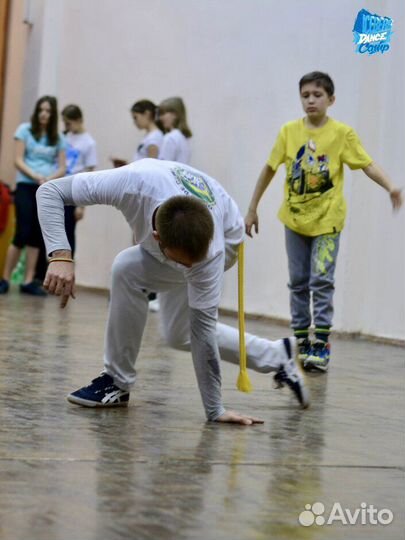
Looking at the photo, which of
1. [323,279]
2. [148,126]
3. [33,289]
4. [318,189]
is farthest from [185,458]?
[33,289]

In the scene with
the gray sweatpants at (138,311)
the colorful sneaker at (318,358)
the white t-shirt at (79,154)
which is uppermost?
the white t-shirt at (79,154)

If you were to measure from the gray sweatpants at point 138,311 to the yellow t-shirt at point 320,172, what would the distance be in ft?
6.94

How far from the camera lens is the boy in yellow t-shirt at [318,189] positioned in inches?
290

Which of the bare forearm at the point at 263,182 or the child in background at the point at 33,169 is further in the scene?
the child in background at the point at 33,169

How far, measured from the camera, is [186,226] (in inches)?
175

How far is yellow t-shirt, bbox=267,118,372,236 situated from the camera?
7379mm

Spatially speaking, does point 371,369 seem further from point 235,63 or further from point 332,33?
point 235,63

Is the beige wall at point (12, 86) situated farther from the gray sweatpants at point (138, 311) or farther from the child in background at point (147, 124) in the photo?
the gray sweatpants at point (138, 311)

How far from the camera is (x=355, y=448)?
15.4ft

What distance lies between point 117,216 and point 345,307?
4.11 meters

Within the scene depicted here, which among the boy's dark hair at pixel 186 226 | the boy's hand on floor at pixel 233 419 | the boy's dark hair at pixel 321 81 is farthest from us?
the boy's dark hair at pixel 321 81

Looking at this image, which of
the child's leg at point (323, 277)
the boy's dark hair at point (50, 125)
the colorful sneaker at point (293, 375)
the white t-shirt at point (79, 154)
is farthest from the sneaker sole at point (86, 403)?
the white t-shirt at point (79, 154)

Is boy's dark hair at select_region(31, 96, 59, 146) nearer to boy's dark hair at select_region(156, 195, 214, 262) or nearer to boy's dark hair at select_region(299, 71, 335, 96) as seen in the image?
boy's dark hair at select_region(299, 71, 335, 96)

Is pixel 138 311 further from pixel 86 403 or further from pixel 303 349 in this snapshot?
pixel 303 349
